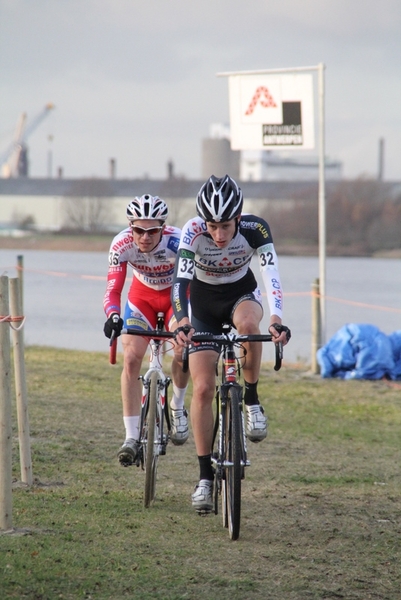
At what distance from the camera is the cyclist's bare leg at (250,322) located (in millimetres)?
6312

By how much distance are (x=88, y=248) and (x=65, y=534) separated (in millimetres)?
59717

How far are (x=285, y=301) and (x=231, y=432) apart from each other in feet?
91.5

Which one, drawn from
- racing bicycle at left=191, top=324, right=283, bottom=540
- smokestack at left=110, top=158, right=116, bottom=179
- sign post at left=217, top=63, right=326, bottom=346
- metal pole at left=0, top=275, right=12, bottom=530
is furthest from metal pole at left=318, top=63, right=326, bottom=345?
smokestack at left=110, top=158, right=116, bottom=179

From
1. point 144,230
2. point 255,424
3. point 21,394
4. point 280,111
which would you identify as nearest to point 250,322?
point 255,424

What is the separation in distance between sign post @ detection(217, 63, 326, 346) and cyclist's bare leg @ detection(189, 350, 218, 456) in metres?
8.93

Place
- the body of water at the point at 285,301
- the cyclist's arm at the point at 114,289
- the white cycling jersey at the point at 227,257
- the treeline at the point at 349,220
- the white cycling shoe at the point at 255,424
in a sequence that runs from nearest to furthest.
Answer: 1. the white cycling jersey at the point at 227,257
2. the white cycling shoe at the point at 255,424
3. the cyclist's arm at the point at 114,289
4. the body of water at the point at 285,301
5. the treeline at the point at 349,220

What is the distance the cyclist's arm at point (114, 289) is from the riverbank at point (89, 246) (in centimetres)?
5334

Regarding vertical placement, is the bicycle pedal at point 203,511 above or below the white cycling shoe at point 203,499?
below

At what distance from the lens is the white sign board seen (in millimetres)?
15125

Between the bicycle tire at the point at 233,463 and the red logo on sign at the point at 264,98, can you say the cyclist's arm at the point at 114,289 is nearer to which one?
the bicycle tire at the point at 233,463

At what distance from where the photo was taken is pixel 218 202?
585cm

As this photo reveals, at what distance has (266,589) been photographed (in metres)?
4.83

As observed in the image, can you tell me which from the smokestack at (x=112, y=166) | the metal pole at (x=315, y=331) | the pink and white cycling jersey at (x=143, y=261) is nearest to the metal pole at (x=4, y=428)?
the pink and white cycling jersey at (x=143, y=261)

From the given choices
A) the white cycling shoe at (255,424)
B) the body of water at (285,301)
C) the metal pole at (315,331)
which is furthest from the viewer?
the body of water at (285,301)
